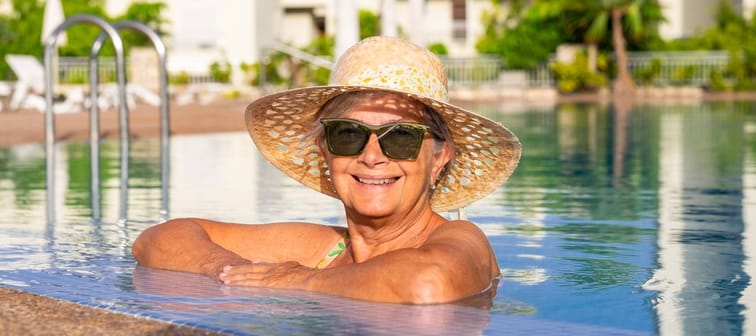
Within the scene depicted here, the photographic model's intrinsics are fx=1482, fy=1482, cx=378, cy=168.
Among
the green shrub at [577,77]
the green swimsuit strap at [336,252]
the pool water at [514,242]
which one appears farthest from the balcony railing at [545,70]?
the green swimsuit strap at [336,252]

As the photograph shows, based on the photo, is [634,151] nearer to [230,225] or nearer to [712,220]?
[712,220]

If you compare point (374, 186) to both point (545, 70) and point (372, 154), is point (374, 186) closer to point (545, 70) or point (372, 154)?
point (372, 154)

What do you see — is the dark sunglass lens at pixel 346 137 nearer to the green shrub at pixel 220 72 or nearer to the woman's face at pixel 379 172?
the woman's face at pixel 379 172

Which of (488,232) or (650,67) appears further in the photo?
(650,67)

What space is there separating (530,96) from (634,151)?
865 inches

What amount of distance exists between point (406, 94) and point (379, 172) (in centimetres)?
25

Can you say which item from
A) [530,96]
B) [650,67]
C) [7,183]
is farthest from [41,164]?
[650,67]

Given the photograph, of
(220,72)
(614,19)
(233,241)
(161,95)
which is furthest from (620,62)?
(233,241)

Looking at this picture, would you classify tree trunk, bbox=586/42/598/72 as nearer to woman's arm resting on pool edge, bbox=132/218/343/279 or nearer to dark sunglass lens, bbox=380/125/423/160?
woman's arm resting on pool edge, bbox=132/218/343/279

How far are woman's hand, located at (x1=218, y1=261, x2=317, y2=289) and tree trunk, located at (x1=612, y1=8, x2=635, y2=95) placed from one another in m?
31.7

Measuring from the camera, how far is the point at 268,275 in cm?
466

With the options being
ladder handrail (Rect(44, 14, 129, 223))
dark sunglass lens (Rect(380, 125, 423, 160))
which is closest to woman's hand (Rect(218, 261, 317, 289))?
dark sunglass lens (Rect(380, 125, 423, 160))

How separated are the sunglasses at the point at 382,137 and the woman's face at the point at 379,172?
0.07 feet

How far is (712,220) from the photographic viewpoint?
7129 millimetres
